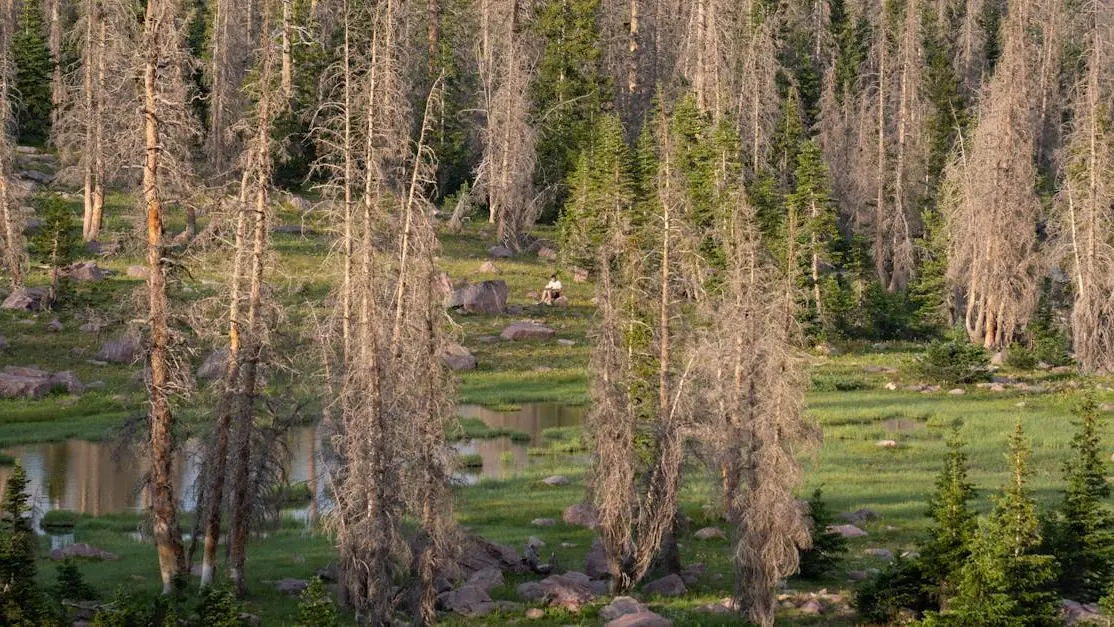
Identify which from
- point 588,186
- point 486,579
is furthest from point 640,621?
point 588,186

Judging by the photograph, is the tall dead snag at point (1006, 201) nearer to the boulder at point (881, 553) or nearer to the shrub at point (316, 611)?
the boulder at point (881, 553)

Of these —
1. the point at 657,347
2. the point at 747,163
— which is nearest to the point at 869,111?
the point at 747,163

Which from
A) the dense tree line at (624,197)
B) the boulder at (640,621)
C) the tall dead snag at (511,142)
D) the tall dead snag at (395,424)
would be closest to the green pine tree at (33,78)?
the dense tree line at (624,197)

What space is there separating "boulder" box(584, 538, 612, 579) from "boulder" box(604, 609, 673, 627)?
3.59 metres

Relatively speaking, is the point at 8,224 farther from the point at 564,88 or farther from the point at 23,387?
the point at 564,88

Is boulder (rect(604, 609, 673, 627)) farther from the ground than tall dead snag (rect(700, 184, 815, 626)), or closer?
closer

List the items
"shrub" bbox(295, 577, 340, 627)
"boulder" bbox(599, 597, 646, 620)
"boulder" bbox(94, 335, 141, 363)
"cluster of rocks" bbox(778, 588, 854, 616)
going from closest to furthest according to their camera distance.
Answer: "shrub" bbox(295, 577, 340, 627)
"boulder" bbox(599, 597, 646, 620)
"cluster of rocks" bbox(778, 588, 854, 616)
"boulder" bbox(94, 335, 141, 363)

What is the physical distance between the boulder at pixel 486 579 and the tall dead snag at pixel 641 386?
2.40 metres

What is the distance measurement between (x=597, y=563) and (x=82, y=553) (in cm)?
1078

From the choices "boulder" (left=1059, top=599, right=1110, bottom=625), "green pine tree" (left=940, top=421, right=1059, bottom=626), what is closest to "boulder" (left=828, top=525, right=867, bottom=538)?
"boulder" (left=1059, top=599, right=1110, bottom=625)

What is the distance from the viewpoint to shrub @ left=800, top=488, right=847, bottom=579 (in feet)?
101

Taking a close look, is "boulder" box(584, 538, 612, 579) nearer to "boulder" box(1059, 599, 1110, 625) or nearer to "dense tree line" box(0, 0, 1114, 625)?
"dense tree line" box(0, 0, 1114, 625)

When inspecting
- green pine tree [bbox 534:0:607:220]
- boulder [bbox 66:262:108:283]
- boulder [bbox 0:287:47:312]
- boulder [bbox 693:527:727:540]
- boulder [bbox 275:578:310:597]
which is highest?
green pine tree [bbox 534:0:607:220]

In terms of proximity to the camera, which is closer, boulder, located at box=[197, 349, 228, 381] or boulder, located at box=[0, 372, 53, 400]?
boulder, located at box=[0, 372, 53, 400]
